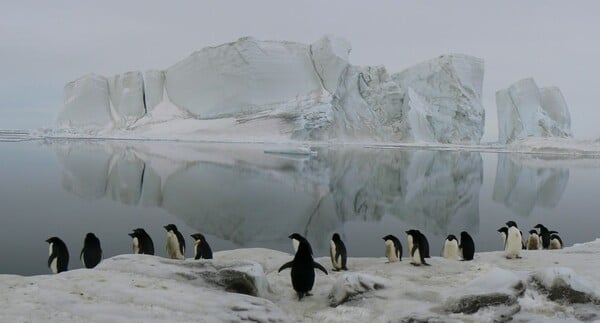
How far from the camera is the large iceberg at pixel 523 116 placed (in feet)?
183

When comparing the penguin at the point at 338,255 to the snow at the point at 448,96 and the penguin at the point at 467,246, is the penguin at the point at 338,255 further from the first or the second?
the snow at the point at 448,96

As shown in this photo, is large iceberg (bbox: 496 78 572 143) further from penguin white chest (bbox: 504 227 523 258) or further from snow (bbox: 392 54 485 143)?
penguin white chest (bbox: 504 227 523 258)

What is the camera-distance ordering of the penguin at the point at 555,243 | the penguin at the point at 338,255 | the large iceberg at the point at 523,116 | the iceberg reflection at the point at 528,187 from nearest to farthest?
the penguin at the point at 338,255 < the penguin at the point at 555,243 < the iceberg reflection at the point at 528,187 < the large iceberg at the point at 523,116

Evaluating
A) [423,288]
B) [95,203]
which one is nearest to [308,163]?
[95,203]

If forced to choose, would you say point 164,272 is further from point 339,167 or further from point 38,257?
point 339,167

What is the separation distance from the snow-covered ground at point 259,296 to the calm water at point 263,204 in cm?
325

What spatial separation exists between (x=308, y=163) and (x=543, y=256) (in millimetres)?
19928

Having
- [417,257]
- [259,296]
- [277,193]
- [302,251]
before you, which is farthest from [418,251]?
[277,193]

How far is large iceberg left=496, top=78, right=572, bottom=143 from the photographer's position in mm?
55812

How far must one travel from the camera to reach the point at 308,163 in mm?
27000

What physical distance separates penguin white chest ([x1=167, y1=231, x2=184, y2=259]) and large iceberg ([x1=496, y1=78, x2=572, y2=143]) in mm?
54518

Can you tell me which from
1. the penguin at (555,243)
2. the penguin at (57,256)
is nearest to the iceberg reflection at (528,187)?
the penguin at (555,243)

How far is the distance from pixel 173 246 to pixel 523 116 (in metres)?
56.4

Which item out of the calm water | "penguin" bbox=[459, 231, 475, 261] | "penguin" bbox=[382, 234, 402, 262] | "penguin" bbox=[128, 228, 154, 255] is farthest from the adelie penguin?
"penguin" bbox=[128, 228, 154, 255]
